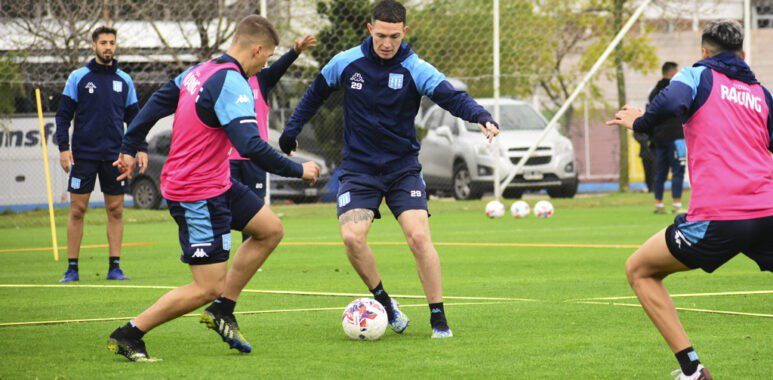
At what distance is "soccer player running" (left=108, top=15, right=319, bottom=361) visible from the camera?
20.3 ft

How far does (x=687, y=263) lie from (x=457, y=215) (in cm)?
1495

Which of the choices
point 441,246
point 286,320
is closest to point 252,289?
point 286,320

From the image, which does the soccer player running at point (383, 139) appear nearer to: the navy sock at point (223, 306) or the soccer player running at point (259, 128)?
the navy sock at point (223, 306)

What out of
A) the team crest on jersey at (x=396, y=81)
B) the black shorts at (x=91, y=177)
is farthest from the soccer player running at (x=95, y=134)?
the team crest on jersey at (x=396, y=81)

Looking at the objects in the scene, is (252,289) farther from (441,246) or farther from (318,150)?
(318,150)

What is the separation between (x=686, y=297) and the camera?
Result: 8820mm

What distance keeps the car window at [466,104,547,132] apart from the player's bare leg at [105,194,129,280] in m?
13.7

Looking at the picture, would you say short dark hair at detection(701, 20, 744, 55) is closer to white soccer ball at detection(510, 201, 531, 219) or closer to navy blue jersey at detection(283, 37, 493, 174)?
navy blue jersey at detection(283, 37, 493, 174)

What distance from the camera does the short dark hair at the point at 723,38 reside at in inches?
222

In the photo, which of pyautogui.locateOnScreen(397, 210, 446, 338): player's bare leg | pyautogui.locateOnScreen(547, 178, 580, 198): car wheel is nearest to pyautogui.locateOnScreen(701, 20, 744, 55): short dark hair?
pyautogui.locateOnScreen(397, 210, 446, 338): player's bare leg

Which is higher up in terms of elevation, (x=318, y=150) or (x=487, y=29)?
(x=487, y=29)

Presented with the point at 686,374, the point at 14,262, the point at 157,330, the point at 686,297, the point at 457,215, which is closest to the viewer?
the point at 686,374

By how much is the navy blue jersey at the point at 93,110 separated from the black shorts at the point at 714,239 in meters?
6.93

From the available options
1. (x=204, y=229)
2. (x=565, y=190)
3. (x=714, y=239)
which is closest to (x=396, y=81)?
(x=204, y=229)
